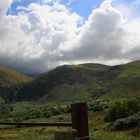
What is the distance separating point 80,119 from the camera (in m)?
7.82

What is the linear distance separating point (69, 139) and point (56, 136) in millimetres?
267

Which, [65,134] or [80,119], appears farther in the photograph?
[80,119]

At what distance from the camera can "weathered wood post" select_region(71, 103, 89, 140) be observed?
7773 millimetres

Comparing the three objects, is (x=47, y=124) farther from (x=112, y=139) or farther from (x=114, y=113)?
(x=114, y=113)

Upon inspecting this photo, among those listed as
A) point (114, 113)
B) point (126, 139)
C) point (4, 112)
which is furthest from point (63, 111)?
point (126, 139)

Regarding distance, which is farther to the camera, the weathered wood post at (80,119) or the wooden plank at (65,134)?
the weathered wood post at (80,119)

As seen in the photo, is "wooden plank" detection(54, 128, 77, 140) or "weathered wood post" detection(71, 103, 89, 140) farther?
"weathered wood post" detection(71, 103, 89, 140)

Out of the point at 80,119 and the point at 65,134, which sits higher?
the point at 80,119

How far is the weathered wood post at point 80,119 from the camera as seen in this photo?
7773 mm

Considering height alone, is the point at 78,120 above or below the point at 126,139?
above

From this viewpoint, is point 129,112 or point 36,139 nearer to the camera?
point 36,139

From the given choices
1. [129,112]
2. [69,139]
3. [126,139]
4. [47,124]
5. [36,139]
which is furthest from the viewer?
[129,112]

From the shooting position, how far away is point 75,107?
7750 mm

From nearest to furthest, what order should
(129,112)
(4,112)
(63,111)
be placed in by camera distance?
(129,112)
(63,111)
(4,112)
